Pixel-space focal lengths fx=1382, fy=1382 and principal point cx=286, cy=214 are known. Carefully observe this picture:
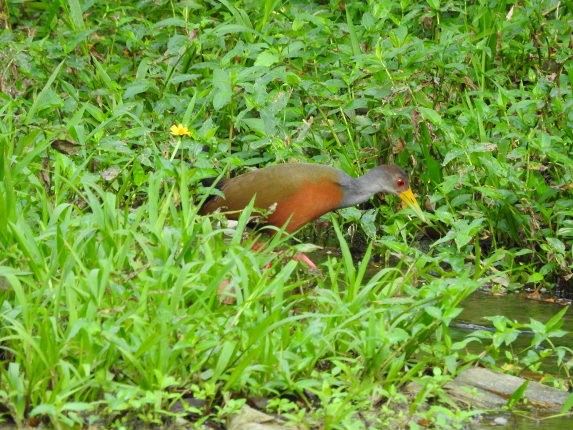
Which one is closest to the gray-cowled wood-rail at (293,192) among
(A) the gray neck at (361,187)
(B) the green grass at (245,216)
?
(A) the gray neck at (361,187)

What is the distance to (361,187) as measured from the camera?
24.3 ft

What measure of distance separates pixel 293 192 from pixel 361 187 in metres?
0.50

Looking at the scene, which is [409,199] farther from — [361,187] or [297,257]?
[297,257]

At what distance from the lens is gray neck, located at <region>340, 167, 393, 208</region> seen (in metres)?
7.34

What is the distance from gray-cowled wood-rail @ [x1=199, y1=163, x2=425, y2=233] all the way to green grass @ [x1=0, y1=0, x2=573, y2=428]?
8.2 inches

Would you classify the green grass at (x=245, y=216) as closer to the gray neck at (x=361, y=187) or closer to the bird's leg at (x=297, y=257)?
the bird's leg at (x=297, y=257)

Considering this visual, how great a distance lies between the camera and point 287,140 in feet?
25.5

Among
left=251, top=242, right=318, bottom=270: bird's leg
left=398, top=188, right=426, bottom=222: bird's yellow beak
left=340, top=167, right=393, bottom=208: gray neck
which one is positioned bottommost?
left=398, top=188, right=426, bottom=222: bird's yellow beak

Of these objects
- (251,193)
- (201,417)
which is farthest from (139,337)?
(251,193)

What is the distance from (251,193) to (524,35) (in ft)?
8.61

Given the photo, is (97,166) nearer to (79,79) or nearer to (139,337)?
(79,79)

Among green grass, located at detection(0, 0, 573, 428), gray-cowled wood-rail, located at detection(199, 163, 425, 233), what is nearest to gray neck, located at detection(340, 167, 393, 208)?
gray-cowled wood-rail, located at detection(199, 163, 425, 233)

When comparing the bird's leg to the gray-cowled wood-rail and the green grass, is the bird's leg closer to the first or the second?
the green grass

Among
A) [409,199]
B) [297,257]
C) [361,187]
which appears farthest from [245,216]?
[409,199]
